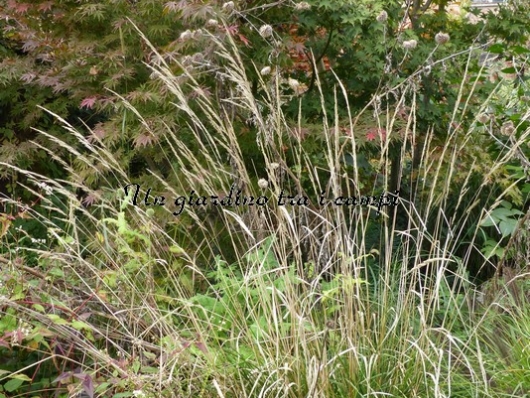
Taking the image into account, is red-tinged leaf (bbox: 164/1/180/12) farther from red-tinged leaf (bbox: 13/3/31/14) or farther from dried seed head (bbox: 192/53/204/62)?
red-tinged leaf (bbox: 13/3/31/14)

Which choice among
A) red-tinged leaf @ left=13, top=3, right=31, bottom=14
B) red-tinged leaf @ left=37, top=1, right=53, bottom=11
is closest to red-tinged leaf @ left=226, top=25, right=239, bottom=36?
red-tinged leaf @ left=37, top=1, right=53, bottom=11

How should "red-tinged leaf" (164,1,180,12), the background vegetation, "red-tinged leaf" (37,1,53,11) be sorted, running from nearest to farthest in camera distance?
the background vegetation, "red-tinged leaf" (164,1,180,12), "red-tinged leaf" (37,1,53,11)

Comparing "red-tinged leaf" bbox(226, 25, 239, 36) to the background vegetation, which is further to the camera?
"red-tinged leaf" bbox(226, 25, 239, 36)

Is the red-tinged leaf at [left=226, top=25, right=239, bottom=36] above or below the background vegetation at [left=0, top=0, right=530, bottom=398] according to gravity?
above

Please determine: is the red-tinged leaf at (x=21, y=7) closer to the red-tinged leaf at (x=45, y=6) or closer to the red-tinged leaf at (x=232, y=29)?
the red-tinged leaf at (x=45, y=6)

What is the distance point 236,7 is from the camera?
373 cm

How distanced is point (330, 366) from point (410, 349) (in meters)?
0.34

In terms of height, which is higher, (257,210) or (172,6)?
(172,6)

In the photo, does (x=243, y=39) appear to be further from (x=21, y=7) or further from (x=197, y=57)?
(x=21, y=7)

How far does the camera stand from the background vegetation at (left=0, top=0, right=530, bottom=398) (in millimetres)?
2387

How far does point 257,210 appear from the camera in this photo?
3.01 m

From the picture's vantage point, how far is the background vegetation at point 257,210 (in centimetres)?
239

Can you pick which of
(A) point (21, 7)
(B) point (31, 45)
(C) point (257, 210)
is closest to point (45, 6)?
(A) point (21, 7)

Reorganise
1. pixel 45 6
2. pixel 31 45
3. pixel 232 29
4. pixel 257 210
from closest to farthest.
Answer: pixel 257 210, pixel 232 29, pixel 45 6, pixel 31 45
